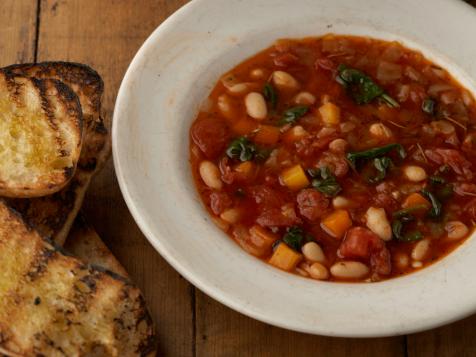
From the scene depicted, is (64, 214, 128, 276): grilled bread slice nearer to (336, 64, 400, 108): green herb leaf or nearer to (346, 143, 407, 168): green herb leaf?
(346, 143, 407, 168): green herb leaf

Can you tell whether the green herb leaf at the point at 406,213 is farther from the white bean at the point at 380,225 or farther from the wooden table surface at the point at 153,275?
the wooden table surface at the point at 153,275

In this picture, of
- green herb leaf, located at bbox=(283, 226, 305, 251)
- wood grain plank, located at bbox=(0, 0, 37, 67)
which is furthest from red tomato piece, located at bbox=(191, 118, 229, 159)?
wood grain plank, located at bbox=(0, 0, 37, 67)

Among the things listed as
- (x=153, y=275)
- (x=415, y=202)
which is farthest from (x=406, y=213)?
(x=153, y=275)

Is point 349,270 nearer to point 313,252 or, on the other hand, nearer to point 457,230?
point 313,252

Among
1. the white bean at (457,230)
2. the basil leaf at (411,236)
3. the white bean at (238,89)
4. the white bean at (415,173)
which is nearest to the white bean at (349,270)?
the basil leaf at (411,236)

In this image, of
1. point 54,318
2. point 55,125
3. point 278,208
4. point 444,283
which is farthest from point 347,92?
point 54,318

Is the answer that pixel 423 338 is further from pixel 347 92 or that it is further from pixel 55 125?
pixel 55 125
